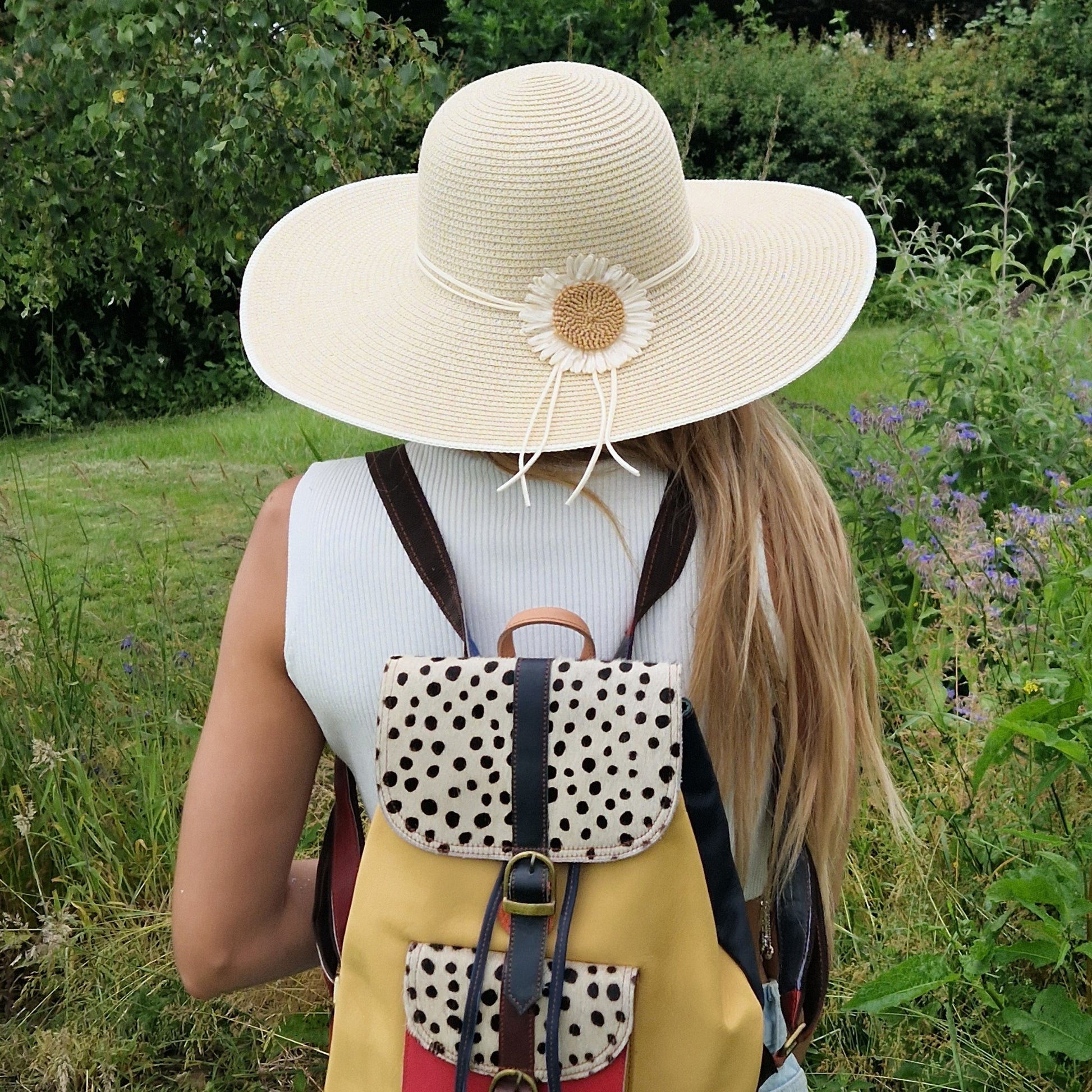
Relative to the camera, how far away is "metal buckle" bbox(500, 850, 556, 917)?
0.93 m

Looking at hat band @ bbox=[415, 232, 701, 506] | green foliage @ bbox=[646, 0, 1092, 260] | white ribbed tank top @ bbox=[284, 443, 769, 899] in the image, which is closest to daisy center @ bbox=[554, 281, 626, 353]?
hat band @ bbox=[415, 232, 701, 506]

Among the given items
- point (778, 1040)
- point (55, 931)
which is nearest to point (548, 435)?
point (778, 1040)

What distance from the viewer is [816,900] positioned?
128 centimetres

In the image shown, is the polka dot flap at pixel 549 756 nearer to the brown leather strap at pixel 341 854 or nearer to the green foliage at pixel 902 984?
the brown leather strap at pixel 341 854

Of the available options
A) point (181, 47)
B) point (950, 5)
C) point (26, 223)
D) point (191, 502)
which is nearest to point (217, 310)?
point (191, 502)

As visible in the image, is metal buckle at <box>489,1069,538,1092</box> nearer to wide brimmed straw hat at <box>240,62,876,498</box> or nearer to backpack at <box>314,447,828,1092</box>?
backpack at <box>314,447,828,1092</box>

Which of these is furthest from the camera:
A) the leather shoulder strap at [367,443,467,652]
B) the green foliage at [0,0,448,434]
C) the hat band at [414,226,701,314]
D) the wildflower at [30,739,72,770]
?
the green foliage at [0,0,448,434]

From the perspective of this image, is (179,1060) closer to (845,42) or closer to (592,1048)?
(592,1048)

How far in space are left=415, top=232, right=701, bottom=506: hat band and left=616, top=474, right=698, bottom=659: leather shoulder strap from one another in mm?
74

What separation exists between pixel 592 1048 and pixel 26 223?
3790mm

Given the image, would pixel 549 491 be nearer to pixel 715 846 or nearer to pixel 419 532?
pixel 419 532

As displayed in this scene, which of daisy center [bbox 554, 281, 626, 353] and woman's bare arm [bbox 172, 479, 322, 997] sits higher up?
daisy center [bbox 554, 281, 626, 353]

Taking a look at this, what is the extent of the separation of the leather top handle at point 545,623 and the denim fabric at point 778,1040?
47 centimetres

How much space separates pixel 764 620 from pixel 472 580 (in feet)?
0.84
